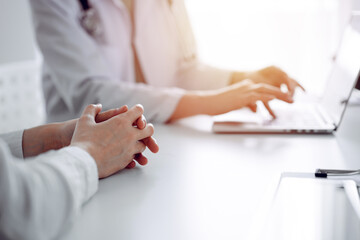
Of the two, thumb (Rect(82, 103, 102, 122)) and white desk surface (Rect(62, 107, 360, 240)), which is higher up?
thumb (Rect(82, 103, 102, 122))

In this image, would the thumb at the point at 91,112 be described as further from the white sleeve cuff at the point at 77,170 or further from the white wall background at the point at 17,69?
the white wall background at the point at 17,69

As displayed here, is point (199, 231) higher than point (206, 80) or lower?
higher

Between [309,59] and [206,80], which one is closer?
[206,80]

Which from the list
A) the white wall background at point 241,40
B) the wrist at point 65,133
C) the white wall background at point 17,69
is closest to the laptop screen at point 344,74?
the wrist at point 65,133

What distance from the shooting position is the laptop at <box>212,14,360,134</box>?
93 cm

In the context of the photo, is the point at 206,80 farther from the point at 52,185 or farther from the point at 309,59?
the point at 52,185

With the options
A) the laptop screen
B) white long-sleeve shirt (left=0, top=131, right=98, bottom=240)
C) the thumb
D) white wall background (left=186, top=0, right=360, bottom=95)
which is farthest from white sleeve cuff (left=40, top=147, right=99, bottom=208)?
white wall background (left=186, top=0, right=360, bottom=95)

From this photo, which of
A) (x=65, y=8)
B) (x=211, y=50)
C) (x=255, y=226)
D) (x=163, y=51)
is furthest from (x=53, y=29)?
(x=211, y=50)

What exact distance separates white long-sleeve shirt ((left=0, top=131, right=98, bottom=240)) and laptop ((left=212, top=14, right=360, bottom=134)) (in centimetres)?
47

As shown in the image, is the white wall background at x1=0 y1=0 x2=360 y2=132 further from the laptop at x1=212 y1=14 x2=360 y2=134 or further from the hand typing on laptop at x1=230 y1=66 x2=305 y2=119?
the laptop at x1=212 y1=14 x2=360 y2=134

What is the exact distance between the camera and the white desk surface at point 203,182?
533 millimetres

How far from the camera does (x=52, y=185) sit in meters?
0.49

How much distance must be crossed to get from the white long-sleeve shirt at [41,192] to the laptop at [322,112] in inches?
18.4

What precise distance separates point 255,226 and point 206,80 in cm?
89
